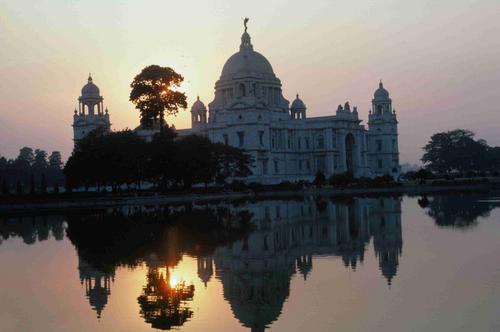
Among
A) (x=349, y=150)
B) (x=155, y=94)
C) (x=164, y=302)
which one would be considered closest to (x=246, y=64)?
(x=349, y=150)

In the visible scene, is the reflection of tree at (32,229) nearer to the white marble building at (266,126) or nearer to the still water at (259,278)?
the still water at (259,278)

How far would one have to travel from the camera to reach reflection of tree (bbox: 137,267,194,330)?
16656 millimetres

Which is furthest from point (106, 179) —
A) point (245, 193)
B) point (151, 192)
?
point (245, 193)

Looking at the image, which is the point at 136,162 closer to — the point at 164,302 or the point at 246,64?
the point at 246,64

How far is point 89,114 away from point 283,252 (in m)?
99.5

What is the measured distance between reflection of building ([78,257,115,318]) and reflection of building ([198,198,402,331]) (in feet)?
9.83

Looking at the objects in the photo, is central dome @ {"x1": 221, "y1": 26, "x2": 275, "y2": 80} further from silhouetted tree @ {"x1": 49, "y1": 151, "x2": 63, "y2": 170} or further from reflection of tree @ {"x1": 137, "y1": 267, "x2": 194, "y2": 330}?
reflection of tree @ {"x1": 137, "y1": 267, "x2": 194, "y2": 330}

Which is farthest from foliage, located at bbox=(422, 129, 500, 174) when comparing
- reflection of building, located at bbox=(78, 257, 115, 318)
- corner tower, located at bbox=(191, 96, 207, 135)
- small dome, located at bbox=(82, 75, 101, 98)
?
reflection of building, located at bbox=(78, 257, 115, 318)

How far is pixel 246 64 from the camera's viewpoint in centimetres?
12075

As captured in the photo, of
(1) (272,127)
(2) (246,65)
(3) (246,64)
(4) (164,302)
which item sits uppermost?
(3) (246,64)

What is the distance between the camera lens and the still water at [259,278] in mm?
16547

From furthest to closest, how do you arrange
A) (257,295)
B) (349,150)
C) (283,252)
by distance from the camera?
(349,150) < (283,252) < (257,295)

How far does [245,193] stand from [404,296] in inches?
2674

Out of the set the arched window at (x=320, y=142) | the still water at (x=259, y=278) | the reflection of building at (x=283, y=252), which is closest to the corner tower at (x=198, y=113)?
→ the arched window at (x=320, y=142)
